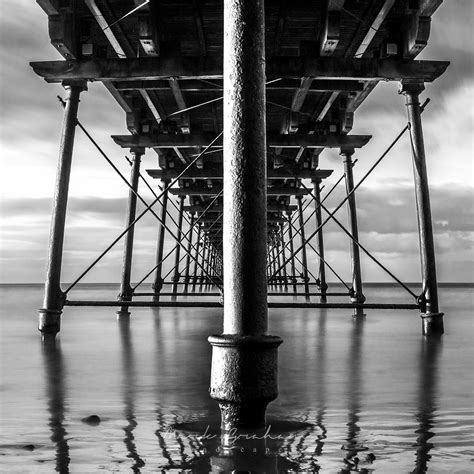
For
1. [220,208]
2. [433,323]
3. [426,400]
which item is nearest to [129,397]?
[426,400]

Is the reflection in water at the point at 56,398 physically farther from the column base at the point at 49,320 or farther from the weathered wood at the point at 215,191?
the weathered wood at the point at 215,191

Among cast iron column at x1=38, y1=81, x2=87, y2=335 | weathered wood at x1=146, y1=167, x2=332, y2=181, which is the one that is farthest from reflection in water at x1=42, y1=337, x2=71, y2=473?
weathered wood at x1=146, y1=167, x2=332, y2=181

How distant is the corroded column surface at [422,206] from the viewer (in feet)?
24.9

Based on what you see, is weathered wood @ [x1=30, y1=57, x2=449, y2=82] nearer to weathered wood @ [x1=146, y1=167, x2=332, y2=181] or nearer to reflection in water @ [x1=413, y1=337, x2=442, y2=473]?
reflection in water @ [x1=413, y1=337, x2=442, y2=473]

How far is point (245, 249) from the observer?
2916 mm

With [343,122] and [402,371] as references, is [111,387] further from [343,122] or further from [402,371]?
[343,122]

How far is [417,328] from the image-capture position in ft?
33.3

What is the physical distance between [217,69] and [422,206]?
2.80 meters

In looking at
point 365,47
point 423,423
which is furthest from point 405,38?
point 423,423

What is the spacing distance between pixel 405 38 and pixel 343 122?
3355 millimetres

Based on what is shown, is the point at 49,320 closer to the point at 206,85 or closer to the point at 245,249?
the point at 206,85

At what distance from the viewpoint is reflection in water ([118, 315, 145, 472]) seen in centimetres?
256

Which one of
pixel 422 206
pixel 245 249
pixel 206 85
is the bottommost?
pixel 245 249

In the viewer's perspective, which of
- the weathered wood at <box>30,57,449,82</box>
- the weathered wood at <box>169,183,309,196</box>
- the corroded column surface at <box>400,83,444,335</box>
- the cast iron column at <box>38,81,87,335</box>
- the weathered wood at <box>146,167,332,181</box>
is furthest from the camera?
the weathered wood at <box>169,183,309,196</box>
